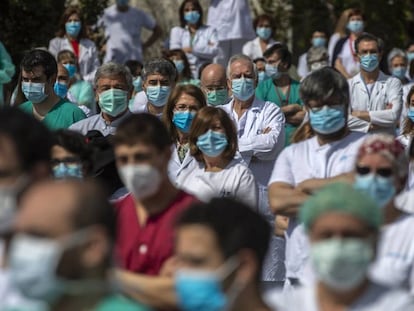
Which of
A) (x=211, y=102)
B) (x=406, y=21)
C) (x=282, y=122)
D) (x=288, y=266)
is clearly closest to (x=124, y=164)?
(x=288, y=266)

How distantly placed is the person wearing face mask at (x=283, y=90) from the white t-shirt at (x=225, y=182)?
4.31 metres

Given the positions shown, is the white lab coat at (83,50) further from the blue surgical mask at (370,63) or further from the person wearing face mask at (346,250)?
the person wearing face mask at (346,250)

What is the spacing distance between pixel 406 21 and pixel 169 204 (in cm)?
1504

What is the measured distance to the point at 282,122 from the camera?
12.1 m

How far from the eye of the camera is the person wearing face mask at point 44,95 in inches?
461

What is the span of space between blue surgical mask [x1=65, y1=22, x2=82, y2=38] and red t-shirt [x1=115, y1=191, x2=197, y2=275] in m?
11.0

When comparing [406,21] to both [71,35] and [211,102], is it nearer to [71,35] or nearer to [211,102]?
[71,35]

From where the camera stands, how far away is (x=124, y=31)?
19594 mm

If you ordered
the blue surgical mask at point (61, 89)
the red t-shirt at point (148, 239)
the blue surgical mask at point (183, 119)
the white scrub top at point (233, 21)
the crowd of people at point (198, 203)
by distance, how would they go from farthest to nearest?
1. the white scrub top at point (233, 21)
2. the blue surgical mask at point (61, 89)
3. the blue surgical mask at point (183, 119)
4. the red t-shirt at point (148, 239)
5. the crowd of people at point (198, 203)

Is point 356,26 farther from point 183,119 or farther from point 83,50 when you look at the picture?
point 183,119

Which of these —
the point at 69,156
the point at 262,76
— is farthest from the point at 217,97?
the point at 69,156

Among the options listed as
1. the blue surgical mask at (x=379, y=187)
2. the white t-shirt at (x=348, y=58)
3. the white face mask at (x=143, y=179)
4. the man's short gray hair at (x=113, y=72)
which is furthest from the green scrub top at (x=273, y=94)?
the white face mask at (x=143, y=179)

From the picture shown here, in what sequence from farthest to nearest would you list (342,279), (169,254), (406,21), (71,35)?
(406,21)
(71,35)
(169,254)
(342,279)

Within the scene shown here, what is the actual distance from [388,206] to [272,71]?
8327 millimetres
